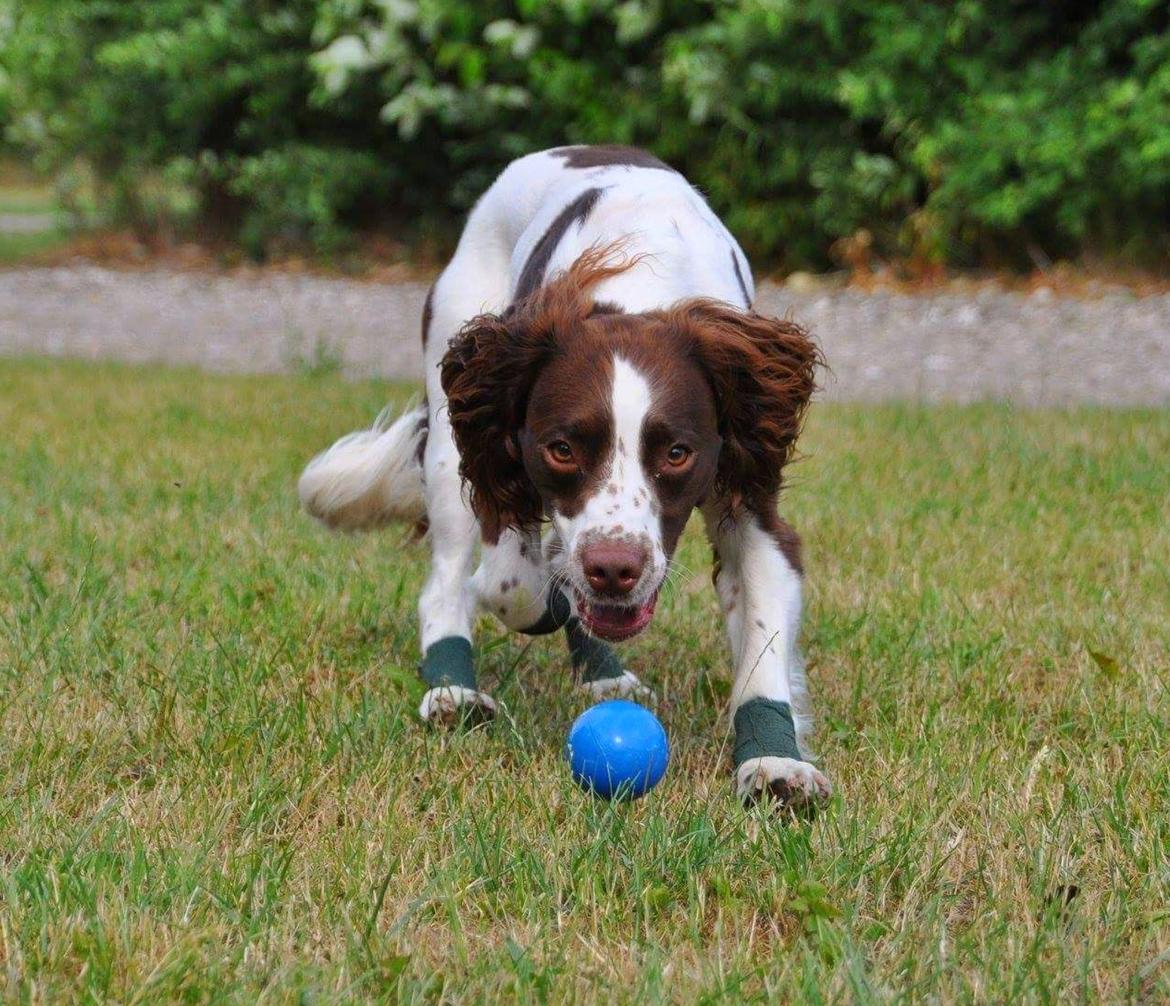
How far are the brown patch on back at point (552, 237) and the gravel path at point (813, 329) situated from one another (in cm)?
413

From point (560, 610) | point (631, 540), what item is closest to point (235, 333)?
→ point (560, 610)

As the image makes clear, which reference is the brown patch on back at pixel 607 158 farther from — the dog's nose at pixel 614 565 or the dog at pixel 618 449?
the dog's nose at pixel 614 565

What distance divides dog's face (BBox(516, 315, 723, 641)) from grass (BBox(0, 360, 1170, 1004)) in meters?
0.37

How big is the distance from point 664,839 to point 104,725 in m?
1.20

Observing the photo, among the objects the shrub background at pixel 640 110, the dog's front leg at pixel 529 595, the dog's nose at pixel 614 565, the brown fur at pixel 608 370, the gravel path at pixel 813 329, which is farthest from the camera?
the shrub background at pixel 640 110

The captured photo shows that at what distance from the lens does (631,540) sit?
2.93 m

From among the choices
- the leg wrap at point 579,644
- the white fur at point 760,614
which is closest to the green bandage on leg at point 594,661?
the leg wrap at point 579,644

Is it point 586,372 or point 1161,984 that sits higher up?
point 586,372

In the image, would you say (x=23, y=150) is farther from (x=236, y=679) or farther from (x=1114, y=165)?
(x=236, y=679)

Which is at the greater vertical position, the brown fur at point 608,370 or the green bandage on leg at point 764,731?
the brown fur at point 608,370

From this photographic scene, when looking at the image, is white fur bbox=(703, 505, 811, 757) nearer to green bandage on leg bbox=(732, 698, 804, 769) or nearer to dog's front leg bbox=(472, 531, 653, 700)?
green bandage on leg bbox=(732, 698, 804, 769)

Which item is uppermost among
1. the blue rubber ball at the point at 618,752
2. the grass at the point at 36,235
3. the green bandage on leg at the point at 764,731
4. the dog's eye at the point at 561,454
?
the dog's eye at the point at 561,454

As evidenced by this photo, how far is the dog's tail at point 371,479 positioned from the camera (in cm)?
441

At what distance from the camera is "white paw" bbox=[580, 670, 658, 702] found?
12.0 feet
